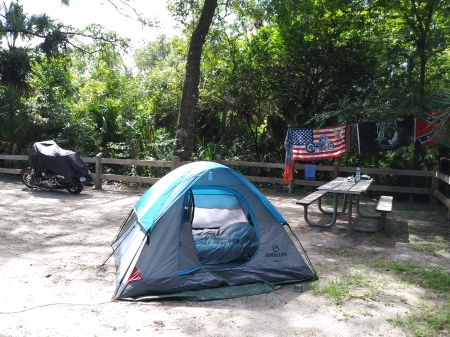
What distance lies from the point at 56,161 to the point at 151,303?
730 cm

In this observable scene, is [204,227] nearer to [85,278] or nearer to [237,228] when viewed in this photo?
[237,228]

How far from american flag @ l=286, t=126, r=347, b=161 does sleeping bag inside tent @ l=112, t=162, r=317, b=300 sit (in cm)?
632

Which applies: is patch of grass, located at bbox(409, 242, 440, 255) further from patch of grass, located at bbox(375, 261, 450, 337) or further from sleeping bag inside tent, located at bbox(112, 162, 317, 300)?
sleeping bag inside tent, located at bbox(112, 162, 317, 300)

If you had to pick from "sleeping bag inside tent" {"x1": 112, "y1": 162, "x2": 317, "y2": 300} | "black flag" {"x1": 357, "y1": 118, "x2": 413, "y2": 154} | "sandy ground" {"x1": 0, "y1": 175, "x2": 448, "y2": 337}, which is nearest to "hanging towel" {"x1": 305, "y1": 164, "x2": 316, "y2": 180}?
"black flag" {"x1": 357, "y1": 118, "x2": 413, "y2": 154}

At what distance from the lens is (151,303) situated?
4562 mm

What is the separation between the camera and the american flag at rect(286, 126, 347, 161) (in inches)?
458

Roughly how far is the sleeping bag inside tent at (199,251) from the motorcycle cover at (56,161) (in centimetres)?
544

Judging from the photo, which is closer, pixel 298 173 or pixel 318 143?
pixel 318 143

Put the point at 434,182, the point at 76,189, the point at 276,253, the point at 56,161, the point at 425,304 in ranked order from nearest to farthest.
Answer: the point at 425,304 < the point at 276,253 < the point at 56,161 < the point at 434,182 < the point at 76,189

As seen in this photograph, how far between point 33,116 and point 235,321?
40.5 feet

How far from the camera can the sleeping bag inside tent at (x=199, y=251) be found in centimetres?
478

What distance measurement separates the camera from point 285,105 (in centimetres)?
1406

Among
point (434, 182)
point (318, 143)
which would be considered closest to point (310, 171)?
point (318, 143)

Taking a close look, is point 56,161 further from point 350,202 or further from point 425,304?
point 425,304
